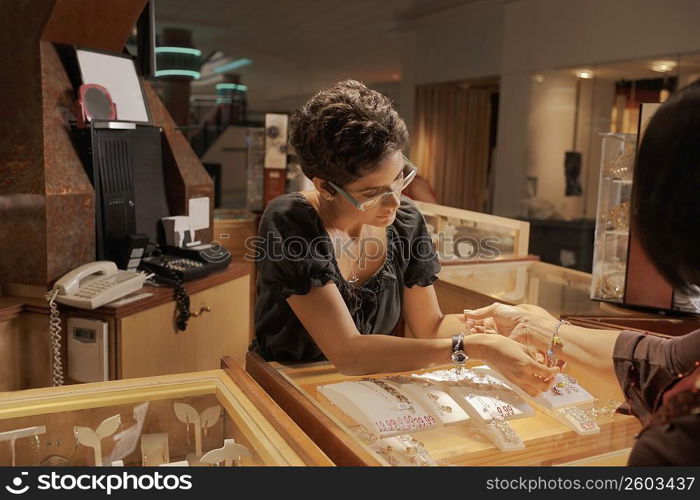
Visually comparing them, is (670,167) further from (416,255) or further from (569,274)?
(569,274)

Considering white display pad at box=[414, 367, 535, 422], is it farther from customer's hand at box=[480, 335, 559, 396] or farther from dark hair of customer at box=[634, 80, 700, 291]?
dark hair of customer at box=[634, 80, 700, 291]

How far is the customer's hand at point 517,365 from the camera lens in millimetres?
1403

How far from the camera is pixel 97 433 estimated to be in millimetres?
1174

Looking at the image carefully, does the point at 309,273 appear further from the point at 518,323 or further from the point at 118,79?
the point at 118,79

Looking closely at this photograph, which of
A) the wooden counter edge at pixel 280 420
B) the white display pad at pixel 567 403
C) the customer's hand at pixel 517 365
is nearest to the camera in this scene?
the wooden counter edge at pixel 280 420

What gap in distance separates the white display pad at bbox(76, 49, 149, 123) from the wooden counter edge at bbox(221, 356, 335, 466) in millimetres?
1689

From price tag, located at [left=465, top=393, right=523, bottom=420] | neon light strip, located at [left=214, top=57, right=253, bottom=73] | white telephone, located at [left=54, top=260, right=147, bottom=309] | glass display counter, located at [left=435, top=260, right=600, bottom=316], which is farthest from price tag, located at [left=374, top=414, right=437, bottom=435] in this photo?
neon light strip, located at [left=214, top=57, right=253, bottom=73]

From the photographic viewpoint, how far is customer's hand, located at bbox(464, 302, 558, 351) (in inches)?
65.8

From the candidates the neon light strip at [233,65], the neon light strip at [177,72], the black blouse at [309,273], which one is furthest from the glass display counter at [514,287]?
the neon light strip at [233,65]

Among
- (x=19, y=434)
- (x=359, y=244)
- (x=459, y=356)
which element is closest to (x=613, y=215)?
(x=359, y=244)

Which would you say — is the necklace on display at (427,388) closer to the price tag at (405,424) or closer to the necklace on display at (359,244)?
the price tag at (405,424)

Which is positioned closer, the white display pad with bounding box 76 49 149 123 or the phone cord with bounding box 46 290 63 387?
the phone cord with bounding box 46 290 63 387

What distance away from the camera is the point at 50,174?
2316 mm

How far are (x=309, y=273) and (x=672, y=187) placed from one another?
3.15ft
